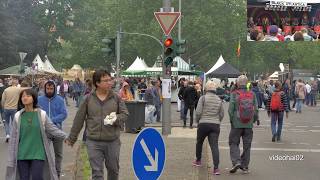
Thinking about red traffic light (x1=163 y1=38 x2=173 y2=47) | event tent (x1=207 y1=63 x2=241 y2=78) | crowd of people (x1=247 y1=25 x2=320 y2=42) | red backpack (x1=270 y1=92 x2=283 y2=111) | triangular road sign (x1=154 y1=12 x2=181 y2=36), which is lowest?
red backpack (x1=270 y1=92 x2=283 y2=111)

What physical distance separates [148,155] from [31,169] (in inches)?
55.3

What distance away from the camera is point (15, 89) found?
1588 cm

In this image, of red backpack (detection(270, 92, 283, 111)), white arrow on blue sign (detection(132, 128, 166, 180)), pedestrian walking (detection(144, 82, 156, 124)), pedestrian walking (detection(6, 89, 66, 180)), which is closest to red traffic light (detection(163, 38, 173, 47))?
red backpack (detection(270, 92, 283, 111))

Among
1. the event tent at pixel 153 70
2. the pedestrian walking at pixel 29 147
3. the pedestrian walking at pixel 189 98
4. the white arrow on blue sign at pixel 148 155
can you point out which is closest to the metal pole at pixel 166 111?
the pedestrian walking at pixel 189 98

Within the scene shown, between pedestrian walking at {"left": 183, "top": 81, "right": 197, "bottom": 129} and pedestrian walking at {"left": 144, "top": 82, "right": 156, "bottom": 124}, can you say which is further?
pedestrian walking at {"left": 144, "top": 82, "right": 156, "bottom": 124}

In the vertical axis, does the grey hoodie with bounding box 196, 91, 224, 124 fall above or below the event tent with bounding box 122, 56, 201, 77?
below

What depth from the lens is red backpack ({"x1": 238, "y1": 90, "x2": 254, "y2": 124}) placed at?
440 inches

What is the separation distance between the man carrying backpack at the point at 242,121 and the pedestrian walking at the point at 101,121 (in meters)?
4.01

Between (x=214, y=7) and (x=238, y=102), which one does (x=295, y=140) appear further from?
(x=214, y=7)

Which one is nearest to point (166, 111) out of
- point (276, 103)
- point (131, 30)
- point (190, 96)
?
point (276, 103)

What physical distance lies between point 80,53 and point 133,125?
5637cm

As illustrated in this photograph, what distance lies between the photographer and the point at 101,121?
24.5 ft

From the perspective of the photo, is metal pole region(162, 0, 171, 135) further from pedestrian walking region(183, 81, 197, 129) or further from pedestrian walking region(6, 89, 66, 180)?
pedestrian walking region(6, 89, 66, 180)

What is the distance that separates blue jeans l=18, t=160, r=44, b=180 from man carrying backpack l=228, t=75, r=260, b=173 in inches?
→ 180
